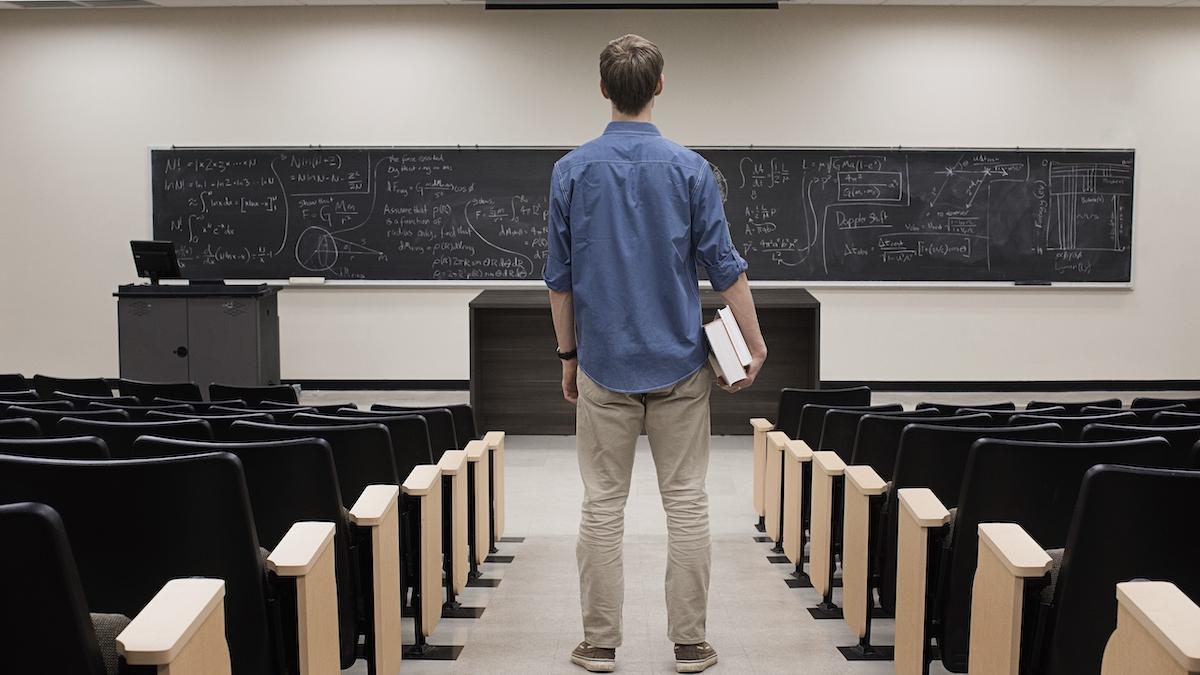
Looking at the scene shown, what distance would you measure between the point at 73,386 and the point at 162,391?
674mm

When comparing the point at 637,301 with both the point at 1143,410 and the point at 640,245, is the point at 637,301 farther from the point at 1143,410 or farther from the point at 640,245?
the point at 1143,410

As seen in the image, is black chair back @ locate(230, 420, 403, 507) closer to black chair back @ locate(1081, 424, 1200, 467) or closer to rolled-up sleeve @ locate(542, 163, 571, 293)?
rolled-up sleeve @ locate(542, 163, 571, 293)

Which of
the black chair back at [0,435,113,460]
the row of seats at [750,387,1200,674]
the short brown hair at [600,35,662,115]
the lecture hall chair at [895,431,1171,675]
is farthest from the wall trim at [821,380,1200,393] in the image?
the black chair back at [0,435,113,460]

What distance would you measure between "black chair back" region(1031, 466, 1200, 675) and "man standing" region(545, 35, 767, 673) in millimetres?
1024

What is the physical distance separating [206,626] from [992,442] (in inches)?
70.2

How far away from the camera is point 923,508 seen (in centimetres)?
267

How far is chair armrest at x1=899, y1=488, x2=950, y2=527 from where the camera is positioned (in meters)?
2.60

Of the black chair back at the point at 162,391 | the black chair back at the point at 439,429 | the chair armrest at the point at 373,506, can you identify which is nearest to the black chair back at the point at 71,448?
the chair armrest at the point at 373,506

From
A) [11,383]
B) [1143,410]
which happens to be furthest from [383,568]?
[11,383]

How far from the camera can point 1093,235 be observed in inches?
360

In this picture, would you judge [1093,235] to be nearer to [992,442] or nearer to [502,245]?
[502,245]

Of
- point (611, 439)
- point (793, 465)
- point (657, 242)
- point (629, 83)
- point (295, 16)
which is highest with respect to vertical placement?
point (295, 16)

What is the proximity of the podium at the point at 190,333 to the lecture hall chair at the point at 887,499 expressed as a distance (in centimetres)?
567

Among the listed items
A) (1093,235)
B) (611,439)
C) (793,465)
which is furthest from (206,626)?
(1093,235)
